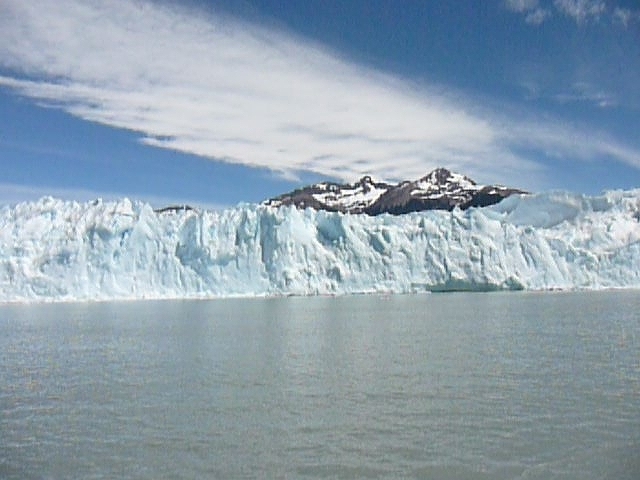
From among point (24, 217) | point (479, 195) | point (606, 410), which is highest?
point (479, 195)

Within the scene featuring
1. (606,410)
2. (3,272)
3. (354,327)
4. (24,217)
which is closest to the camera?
(606,410)

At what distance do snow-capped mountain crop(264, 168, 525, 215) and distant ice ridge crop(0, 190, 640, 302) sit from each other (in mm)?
65150

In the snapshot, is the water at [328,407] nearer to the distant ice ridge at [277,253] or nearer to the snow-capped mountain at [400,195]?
the distant ice ridge at [277,253]

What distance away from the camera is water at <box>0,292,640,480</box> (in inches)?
303

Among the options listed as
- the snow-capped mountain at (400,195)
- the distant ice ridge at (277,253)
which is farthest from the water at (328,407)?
the snow-capped mountain at (400,195)

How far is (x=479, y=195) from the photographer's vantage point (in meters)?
122

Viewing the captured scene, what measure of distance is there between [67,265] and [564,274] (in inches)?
1447

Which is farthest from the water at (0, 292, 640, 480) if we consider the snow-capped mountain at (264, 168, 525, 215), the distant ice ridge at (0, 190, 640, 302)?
the snow-capped mountain at (264, 168, 525, 215)

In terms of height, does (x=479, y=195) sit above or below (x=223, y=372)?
above

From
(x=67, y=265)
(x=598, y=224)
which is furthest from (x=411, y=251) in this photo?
(x=67, y=265)

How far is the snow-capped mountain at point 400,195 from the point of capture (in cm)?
12162

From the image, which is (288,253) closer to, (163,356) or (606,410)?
(163,356)

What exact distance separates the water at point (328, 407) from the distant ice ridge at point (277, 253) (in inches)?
985

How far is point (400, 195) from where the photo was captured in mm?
132750
